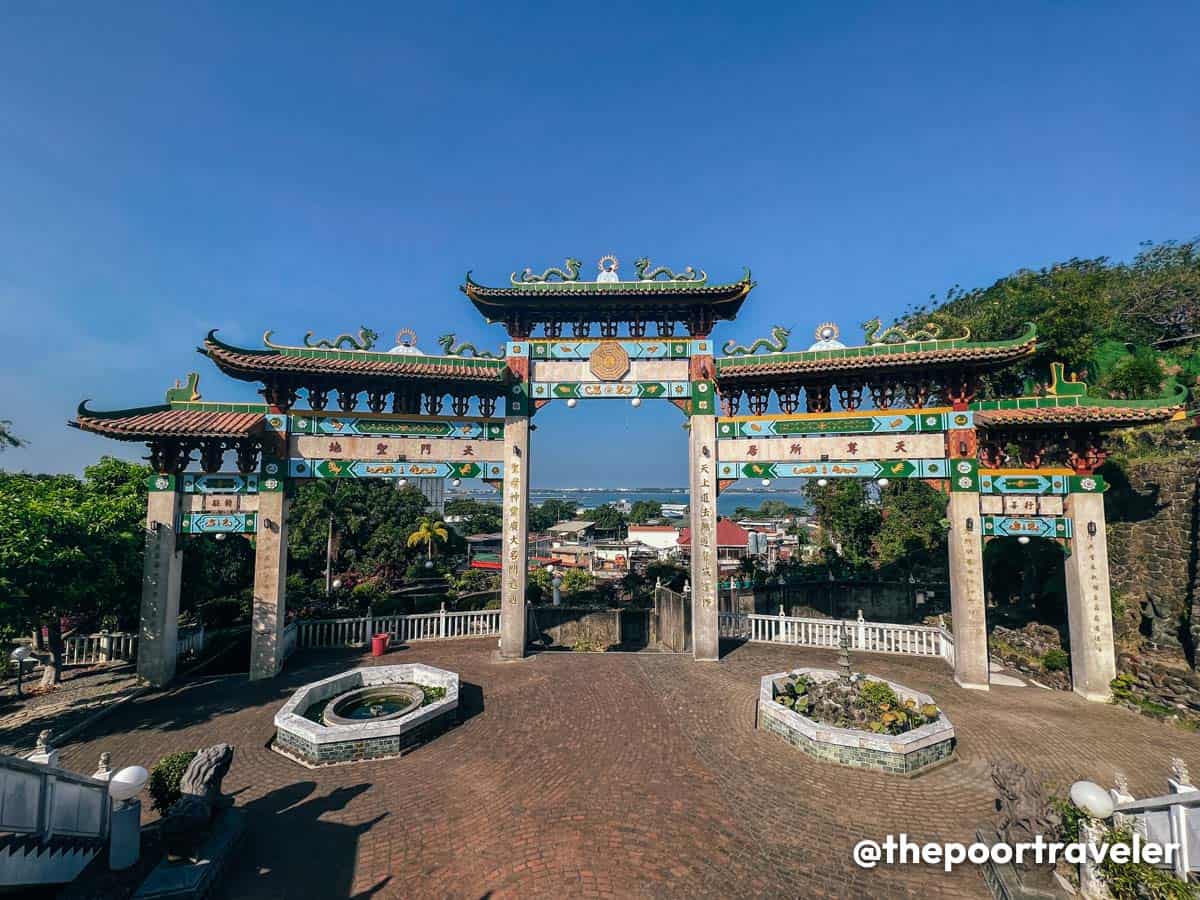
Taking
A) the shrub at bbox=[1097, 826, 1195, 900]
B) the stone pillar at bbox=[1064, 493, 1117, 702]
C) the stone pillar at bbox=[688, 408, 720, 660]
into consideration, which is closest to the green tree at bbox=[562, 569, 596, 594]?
the stone pillar at bbox=[688, 408, 720, 660]

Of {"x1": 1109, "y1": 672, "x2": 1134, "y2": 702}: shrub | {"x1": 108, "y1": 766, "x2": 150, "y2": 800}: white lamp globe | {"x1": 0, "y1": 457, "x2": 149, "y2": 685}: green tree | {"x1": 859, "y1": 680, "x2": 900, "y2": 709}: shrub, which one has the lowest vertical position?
{"x1": 1109, "y1": 672, "x2": 1134, "y2": 702}: shrub

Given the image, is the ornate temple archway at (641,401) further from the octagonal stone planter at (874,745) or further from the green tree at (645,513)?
the green tree at (645,513)

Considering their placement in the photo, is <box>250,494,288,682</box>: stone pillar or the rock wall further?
<box>250,494,288,682</box>: stone pillar

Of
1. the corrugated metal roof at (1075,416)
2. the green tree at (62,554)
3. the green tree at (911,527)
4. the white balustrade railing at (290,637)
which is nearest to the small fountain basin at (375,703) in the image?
the white balustrade railing at (290,637)

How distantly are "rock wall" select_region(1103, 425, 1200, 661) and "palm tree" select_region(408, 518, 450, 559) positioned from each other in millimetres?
35917

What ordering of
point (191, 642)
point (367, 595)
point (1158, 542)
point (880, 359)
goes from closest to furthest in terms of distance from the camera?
1. point (880, 359)
2. point (1158, 542)
3. point (191, 642)
4. point (367, 595)

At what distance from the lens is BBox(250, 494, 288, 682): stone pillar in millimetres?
14062

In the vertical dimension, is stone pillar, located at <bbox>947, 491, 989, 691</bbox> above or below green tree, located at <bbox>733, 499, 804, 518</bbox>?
above

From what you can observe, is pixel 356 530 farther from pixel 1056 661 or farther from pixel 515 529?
pixel 1056 661

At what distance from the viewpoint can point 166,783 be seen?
25.0ft

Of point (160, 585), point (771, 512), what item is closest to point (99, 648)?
point (160, 585)

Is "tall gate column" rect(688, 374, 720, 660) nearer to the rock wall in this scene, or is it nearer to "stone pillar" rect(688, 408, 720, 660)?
"stone pillar" rect(688, 408, 720, 660)

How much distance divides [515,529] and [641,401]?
5.86 metres

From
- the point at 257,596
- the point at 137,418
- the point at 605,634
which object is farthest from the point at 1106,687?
the point at 137,418
